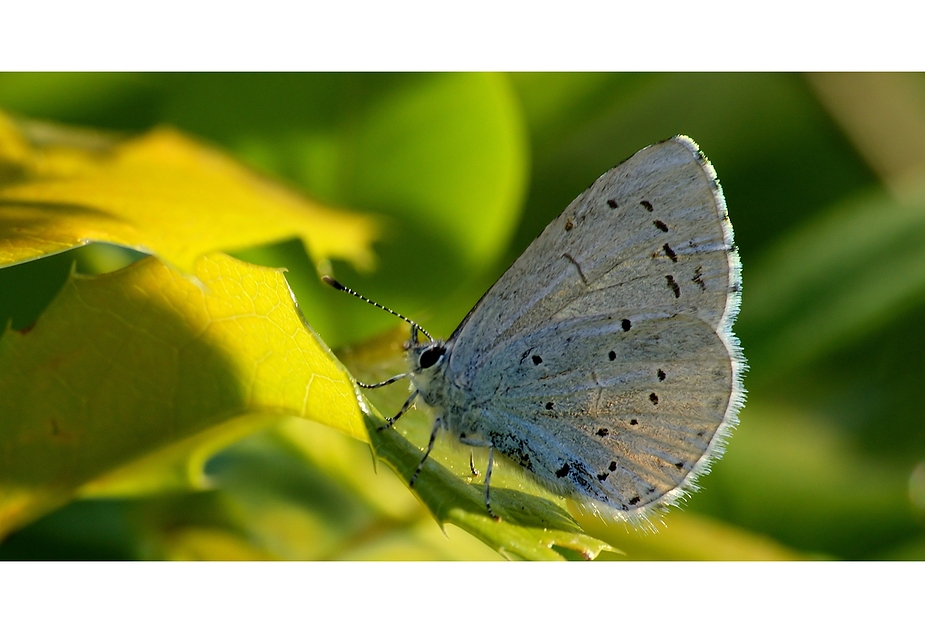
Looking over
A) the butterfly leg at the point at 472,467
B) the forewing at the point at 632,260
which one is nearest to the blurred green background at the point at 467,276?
the butterfly leg at the point at 472,467

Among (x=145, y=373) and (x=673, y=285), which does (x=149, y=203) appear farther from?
(x=673, y=285)

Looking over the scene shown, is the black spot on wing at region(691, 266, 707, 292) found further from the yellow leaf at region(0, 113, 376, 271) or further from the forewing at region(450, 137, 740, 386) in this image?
the yellow leaf at region(0, 113, 376, 271)

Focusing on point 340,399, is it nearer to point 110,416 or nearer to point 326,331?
point 110,416

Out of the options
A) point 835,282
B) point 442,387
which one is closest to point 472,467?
point 442,387

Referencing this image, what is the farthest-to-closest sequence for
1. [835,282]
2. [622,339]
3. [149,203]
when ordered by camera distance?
[835,282]
[622,339]
[149,203]

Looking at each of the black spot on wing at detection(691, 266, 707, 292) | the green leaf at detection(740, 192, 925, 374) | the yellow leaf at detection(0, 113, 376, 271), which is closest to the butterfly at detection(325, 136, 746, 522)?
the black spot on wing at detection(691, 266, 707, 292)

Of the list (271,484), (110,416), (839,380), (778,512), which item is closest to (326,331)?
(271,484)
